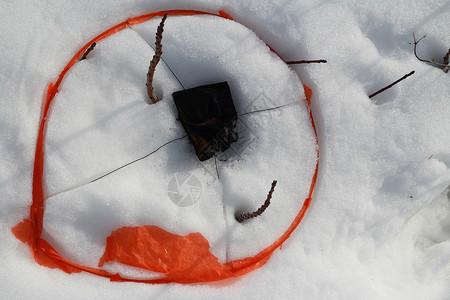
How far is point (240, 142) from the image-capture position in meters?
1.51

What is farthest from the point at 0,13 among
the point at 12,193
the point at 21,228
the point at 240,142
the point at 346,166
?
the point at 346,166

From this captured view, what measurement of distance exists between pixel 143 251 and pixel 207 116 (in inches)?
22.7

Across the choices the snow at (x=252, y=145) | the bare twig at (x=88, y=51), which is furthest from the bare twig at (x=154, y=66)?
the bare twig at (x=88, y=51)

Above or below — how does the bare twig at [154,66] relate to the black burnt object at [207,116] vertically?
above

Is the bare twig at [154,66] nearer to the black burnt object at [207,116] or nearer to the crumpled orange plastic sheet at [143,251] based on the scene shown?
the black burnt object at [207,116]

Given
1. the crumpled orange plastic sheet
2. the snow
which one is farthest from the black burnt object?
the crumpled orange plastic sheet

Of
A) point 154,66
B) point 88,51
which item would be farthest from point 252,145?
point 88,51

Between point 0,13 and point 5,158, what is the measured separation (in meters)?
0.60

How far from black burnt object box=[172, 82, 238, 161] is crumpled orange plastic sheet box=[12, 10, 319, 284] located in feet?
1.15

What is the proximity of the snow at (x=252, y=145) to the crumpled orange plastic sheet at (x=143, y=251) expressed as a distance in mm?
36

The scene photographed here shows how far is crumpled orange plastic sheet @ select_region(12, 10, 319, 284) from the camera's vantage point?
141 centimetres

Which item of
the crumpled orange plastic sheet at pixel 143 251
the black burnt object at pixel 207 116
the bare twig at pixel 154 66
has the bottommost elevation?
the crumpled orange plastic sheet at pixel 143 251

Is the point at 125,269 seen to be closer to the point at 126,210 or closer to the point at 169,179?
the point at 126,210

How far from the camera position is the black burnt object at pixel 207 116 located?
142 centimetres
